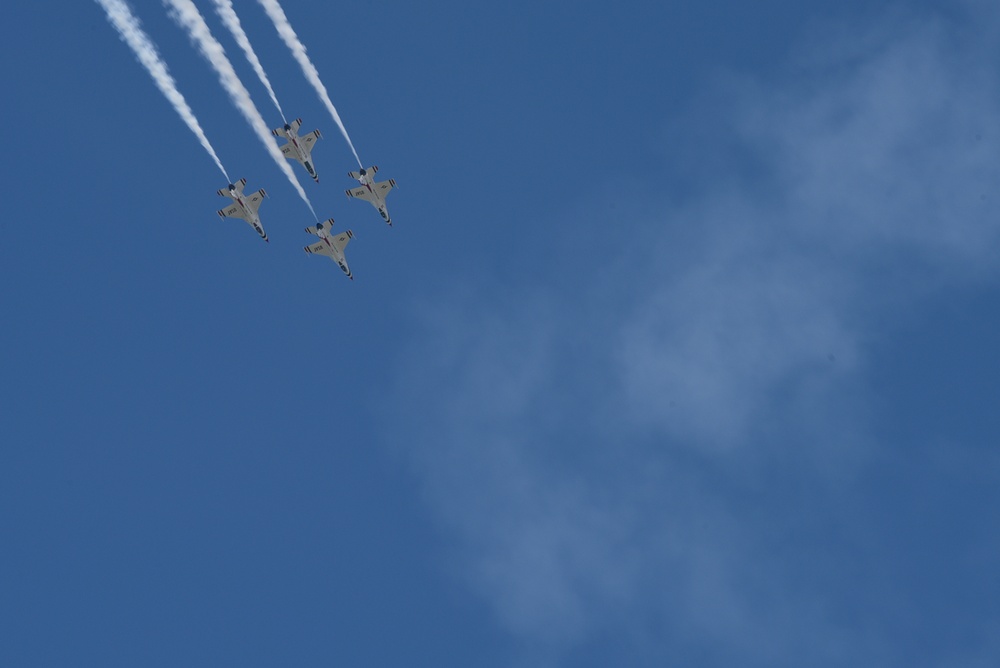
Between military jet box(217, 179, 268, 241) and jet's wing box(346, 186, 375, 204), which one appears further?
jet's wing box(346, 186, 375, 204)

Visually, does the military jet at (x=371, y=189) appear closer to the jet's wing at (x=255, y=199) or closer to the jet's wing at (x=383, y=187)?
the jet's wing at (x=383, y=187)

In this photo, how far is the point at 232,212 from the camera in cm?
6431

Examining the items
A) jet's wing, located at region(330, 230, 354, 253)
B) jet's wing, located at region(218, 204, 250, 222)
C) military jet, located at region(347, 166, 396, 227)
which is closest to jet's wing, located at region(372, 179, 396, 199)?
military jet, located at region(347, 166, 396, 227)

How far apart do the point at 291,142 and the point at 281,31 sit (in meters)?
14.4

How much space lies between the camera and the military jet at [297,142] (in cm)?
6512

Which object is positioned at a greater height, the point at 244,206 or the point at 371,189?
the point at 371,189

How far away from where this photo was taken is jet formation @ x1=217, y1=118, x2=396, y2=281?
64125mm

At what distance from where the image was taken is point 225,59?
157 feet

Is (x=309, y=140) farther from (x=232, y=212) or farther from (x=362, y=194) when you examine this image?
(x=232, y=212)

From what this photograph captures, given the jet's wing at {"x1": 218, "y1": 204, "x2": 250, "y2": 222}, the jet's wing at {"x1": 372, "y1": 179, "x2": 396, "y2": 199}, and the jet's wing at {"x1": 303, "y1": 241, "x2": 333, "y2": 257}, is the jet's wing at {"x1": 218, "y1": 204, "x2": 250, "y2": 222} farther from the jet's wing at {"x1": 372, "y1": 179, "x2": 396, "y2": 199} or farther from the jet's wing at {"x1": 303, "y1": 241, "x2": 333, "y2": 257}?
the jet's wing at {"x1": 372, "y1": 179, "x2": 396, "y2": 199}

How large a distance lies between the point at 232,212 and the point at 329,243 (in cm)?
497

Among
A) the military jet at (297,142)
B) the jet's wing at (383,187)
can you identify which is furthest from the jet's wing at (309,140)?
the jet's wing at (383,187)

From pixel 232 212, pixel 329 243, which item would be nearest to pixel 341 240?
pixel 329 243

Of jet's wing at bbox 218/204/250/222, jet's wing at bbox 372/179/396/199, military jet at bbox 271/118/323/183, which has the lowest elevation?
jet's wing at bbox 218/204/250/222
